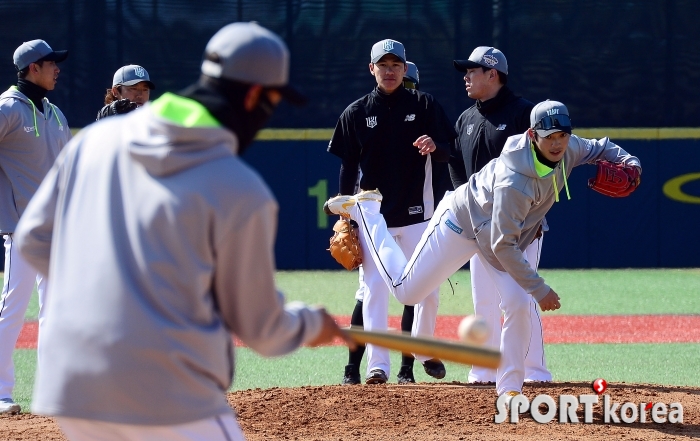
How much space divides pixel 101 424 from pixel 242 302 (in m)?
0.45

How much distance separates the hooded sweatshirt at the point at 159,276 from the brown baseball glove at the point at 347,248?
4.12m

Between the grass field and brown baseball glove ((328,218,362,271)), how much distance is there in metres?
0.88

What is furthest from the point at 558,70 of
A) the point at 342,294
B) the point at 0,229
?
the point at 0,229

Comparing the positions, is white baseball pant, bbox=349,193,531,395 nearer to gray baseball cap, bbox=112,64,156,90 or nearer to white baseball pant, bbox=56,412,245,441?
gray baseball cap, bbox=112,64,156,90

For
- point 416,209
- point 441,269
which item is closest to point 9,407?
point 441,269

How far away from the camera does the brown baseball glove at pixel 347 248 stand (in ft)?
21.9

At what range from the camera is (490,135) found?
22.3 feet

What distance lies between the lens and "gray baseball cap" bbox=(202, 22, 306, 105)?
99.4 inches

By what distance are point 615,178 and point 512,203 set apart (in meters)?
0.97

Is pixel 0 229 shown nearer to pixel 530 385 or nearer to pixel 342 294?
pixel 530 385

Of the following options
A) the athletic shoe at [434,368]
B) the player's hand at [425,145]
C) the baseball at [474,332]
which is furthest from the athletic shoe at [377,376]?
the baseball at [474,332]

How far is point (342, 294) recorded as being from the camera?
11.6 metres

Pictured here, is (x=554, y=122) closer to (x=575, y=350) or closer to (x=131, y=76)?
(x=131, y=76)

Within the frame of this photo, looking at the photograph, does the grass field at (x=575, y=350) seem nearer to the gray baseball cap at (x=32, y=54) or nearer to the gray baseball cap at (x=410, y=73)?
the gray baseball cap at (x=410, y=73)
